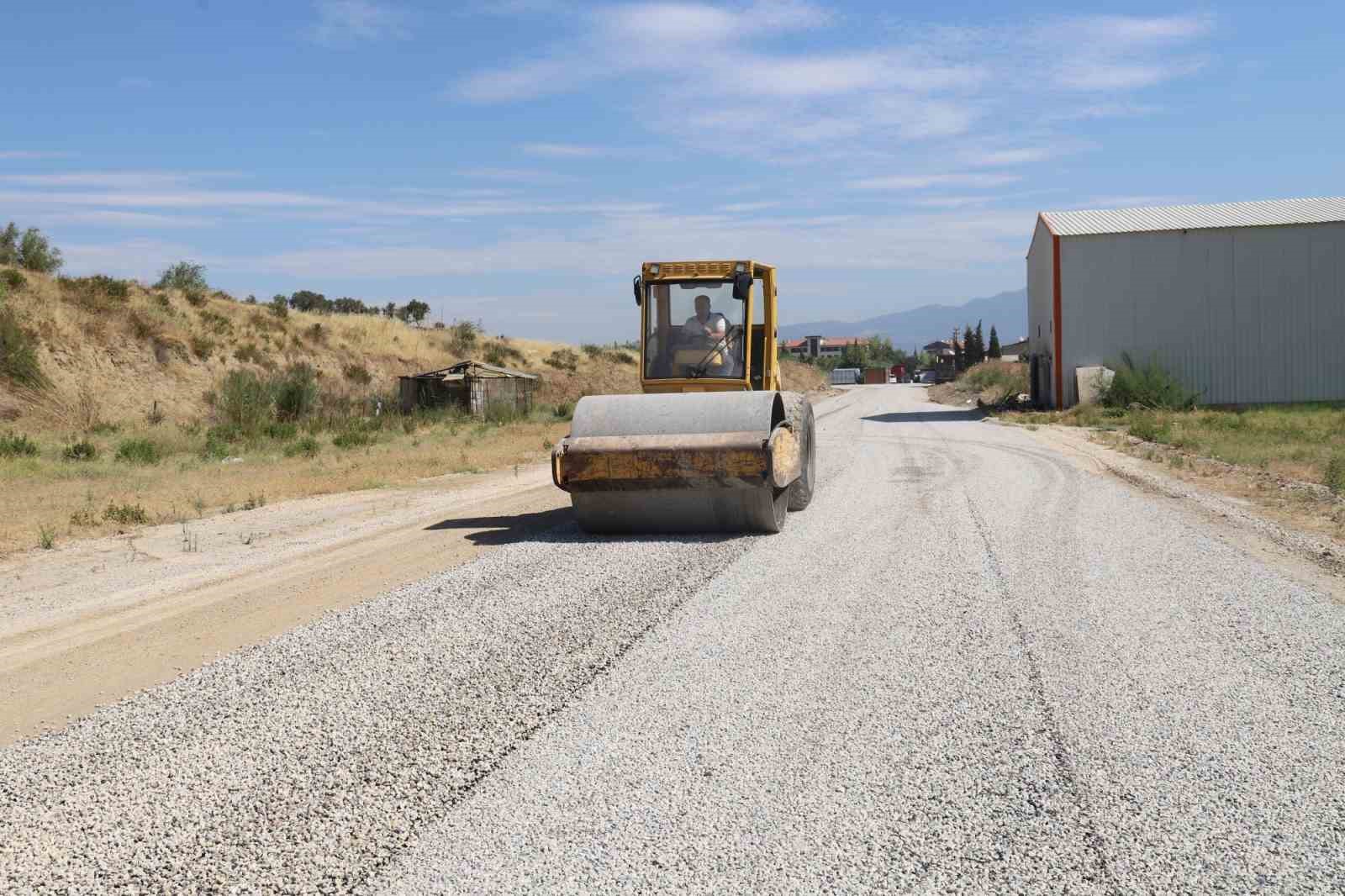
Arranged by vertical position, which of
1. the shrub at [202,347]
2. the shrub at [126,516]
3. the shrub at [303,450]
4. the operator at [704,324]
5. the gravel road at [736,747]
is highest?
the shrub at [202,347]

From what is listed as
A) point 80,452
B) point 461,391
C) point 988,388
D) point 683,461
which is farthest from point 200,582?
point 988,388

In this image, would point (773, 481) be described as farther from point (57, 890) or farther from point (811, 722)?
point (57, 890)

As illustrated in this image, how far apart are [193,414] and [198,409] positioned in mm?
592

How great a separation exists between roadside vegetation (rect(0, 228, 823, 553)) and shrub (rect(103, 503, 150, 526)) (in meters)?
0.05

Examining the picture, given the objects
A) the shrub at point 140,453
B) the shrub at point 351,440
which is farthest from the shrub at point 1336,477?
the shrub at point 140,453

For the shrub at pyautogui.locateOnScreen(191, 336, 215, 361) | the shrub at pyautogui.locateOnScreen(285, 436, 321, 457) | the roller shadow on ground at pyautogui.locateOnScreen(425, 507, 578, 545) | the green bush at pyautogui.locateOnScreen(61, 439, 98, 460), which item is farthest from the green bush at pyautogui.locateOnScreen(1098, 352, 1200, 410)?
the shrub at pyautogui.locateOnScreen(191, 336, 215, 361)

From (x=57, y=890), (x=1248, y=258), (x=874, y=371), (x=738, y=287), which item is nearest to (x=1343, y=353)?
(x=1248, y=258)

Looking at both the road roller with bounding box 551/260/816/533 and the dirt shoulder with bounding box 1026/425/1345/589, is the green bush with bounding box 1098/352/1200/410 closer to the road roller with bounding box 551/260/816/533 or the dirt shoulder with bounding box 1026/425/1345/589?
the dirt shoulder with bounding box 1026/425/1345/589

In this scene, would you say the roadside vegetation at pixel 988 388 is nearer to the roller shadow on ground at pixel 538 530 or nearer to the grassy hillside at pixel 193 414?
the grassy hillside at pixel 193 414

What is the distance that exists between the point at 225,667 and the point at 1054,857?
16.3ft

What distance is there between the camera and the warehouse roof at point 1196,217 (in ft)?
121

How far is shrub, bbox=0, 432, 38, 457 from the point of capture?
22500 millimetres

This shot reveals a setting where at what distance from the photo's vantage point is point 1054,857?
4117 millimetres

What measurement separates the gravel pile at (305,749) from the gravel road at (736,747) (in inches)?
0.8
